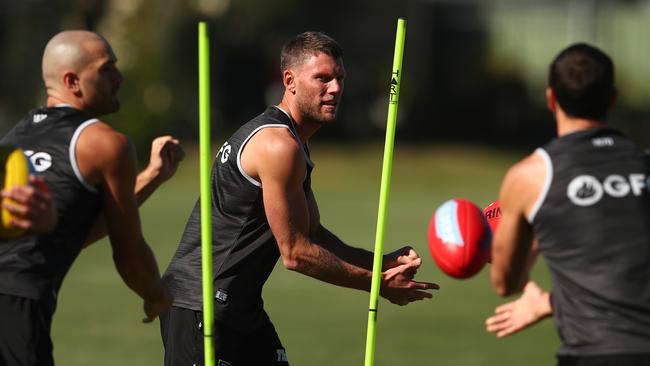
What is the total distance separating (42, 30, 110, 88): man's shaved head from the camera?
5938 mm

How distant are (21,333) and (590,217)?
275 centimetres

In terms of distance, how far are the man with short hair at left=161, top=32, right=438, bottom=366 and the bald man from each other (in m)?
0.92

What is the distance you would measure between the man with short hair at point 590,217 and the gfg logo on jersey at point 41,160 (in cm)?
220

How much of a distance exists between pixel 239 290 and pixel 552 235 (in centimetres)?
225

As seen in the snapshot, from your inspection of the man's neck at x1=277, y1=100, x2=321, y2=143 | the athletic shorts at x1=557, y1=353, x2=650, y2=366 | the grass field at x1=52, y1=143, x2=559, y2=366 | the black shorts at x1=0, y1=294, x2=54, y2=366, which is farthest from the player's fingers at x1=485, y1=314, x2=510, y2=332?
the grass field at x1=52, y1=143, x2=559, y2=366

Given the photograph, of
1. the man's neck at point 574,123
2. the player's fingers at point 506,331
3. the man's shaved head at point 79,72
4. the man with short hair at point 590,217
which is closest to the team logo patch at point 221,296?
the man's shaved head at point 79,72

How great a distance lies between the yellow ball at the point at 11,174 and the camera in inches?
214

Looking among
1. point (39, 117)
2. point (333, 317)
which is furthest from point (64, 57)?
point (333, 317)

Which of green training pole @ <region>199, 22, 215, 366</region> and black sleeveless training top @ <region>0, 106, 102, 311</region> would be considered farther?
green training pole @ <region>199, 22, 215, 366</region>

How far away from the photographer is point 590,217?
5340 millimetres

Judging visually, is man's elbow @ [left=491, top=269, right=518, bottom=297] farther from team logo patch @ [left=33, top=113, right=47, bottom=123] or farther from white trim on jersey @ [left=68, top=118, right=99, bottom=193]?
team logo patch @ [left=33, top=113, right=47, bottom=123]

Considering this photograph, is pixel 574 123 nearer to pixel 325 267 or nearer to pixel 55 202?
pixel 325 267

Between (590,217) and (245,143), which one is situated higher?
(245,143)

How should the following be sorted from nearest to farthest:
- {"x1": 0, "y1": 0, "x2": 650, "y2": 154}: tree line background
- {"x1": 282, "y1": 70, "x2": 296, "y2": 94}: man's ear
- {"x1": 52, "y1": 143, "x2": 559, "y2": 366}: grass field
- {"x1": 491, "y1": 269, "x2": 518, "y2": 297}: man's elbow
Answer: {"x1": 491, "y1": 269, "x2": 518, "y2": 297}: man's elbow < {"x1": 282, "y1": 70, "x2": 296, "y2": 94}: man's ear < {"x1": 52, "y1": 143, "x2": 559, "y2": 366}: grass field < {"x1": 0, "y1": 0, "x2": 650, "y2": 154}: tree line background
